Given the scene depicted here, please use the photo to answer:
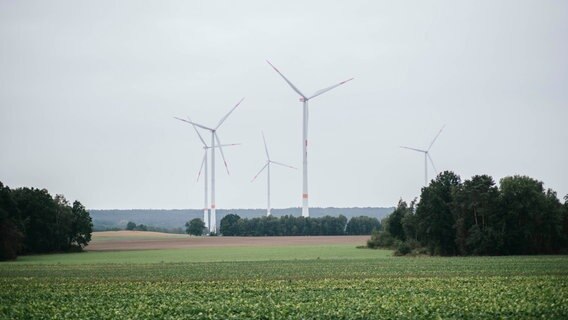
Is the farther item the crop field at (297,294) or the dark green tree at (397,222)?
the dark green tree at (397,222)

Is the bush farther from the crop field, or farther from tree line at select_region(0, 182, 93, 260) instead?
tree line at select_region(0, 182, 93, 260)

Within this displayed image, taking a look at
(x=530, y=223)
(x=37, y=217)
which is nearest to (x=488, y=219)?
(x=530, y=223)

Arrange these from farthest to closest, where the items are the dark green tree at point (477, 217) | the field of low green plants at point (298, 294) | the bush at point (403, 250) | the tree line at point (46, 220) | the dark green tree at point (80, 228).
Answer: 1. the dark green tree at point (80, 228)
2. the tree line at point (46, 220)
3. the bush at point (403, 250)
4. the dark green tree at point (477, 217)
5. the field of low green plants at point (298, 294)

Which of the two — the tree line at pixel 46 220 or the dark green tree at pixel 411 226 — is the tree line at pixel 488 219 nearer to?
the dark green tree at pixel 411 226

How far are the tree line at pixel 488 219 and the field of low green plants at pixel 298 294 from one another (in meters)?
33.6

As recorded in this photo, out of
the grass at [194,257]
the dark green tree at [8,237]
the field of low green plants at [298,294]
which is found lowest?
the field of low green plants at [298,294]

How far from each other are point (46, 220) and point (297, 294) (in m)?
90.8

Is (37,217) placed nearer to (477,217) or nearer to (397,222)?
(397,222)

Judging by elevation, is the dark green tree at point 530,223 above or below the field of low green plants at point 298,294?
above

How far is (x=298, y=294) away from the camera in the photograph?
46562 millimetres

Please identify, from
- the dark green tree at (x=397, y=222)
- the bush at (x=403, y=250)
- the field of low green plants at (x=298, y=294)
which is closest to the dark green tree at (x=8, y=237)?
the field of low green plants at (x=298, y=294)

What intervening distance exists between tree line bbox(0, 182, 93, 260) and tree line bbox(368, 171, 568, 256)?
51.8m

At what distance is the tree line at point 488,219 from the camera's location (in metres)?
102

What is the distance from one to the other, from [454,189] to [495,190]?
510cm
